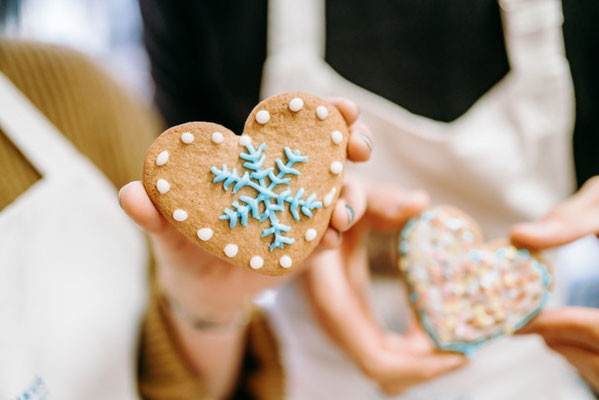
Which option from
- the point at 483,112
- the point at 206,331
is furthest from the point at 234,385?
the point at 483,112

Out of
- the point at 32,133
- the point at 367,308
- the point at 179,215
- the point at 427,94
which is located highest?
the point at 32,133

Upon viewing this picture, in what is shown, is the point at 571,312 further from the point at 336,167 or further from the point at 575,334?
the point at 336,167

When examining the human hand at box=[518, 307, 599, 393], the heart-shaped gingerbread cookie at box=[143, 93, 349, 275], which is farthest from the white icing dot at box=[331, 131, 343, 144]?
the human hand at box=[518, 307, 599, 393]

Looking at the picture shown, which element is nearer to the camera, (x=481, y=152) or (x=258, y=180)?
(x=258, y=180)

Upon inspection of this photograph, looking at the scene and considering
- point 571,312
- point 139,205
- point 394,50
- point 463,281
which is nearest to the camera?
point 139,205

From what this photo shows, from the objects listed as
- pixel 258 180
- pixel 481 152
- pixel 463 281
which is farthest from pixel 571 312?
pixel 258 180

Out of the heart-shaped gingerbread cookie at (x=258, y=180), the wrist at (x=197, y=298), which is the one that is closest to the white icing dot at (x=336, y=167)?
the heart-shaped gingerbread cookie at (x=258, y=180)

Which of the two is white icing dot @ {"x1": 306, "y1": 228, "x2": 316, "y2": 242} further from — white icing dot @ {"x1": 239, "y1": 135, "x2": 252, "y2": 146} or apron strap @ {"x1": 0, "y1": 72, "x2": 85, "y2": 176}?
apron strap @ {"x1": 0, "y1": 72, "x2": 85, "y2": 176}

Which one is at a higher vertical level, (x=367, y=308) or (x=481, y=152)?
(x=481, y=152)
